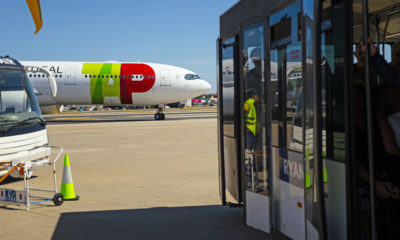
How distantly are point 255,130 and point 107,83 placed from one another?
2833 centimetres

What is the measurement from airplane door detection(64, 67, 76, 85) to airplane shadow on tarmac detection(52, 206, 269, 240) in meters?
26.7

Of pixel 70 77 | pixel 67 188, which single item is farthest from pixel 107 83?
pixel 67 188

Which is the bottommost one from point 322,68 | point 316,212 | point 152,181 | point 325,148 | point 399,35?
point 152,181

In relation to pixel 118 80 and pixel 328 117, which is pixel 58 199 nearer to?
pixel 328 117

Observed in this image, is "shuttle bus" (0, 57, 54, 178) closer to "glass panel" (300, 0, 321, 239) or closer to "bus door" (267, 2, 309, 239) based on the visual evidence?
"bus door" (267, 2, 309, 239)

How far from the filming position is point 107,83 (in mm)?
33344

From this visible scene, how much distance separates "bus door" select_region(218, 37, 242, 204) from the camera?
6773 mm

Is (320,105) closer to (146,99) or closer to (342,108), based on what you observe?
(342,108)

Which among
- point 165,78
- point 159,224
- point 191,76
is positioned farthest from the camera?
point 191,76

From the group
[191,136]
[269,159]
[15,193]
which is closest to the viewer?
[269,159]

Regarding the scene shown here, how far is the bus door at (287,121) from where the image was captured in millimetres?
4719

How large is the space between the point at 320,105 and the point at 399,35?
217cm

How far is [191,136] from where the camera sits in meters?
Answer: 22.4

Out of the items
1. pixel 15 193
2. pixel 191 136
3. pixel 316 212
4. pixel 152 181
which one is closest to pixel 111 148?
pixel 191 136
